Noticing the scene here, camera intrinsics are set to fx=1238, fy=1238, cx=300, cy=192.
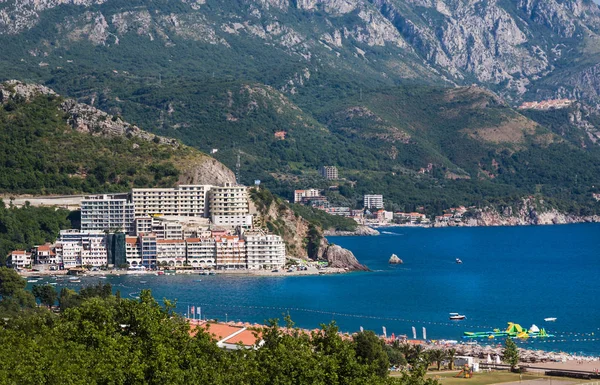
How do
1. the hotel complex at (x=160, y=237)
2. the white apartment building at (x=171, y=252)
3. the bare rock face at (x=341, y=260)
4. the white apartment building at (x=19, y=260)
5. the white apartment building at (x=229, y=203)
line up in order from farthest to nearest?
the white apartment building at (x=229, y=203), the bare rock face at (x=341, y=260), the white apartment building at (x=171, y=252), the hotel complex at (x=160, y=237), the white apartment building at (x=19, y=260)

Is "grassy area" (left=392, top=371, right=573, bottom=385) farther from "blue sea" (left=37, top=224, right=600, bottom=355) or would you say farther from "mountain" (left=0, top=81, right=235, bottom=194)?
"mountain" (left=0, top=81, right=235, bottom=194)

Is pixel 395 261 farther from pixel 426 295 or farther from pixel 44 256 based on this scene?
pixel 44 256

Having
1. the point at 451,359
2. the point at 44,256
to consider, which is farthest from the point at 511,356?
the point at 44,256

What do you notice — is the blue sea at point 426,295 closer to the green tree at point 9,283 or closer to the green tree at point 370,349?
the green tree at point 9,283

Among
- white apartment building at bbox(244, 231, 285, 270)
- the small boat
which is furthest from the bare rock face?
the small boat

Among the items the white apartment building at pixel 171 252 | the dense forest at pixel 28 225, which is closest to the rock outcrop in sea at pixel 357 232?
the dense forest at pixel 28 225

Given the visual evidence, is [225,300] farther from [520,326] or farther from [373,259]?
[373,259]

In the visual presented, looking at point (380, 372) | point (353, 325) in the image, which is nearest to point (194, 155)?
point (353, 325)
